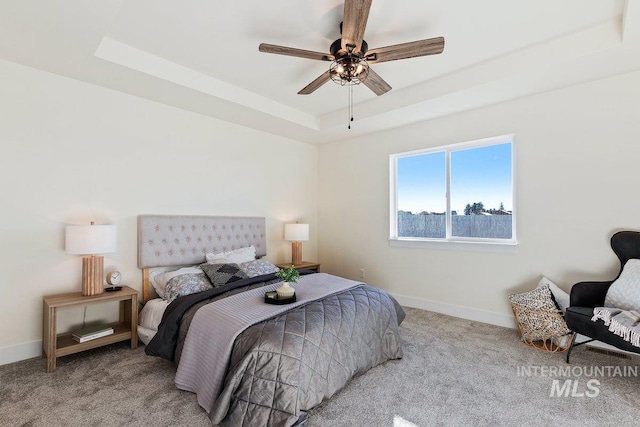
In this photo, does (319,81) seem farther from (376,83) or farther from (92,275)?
(92,275)

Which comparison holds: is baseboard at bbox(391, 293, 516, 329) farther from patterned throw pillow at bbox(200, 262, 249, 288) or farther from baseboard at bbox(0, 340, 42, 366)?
baseboard at bbox(0, 340, 42, 366)

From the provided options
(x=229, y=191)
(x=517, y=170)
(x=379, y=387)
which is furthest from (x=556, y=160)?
(x=229, y=191)

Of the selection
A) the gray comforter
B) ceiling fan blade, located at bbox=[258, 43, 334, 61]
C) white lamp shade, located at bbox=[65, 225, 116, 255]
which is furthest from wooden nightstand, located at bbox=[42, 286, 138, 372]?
ceiling fan blade, located at bbox=[258, 43, 334, 61]

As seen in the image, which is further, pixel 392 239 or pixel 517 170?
pixel 392 239

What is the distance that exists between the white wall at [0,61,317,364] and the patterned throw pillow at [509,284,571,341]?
3.53 m

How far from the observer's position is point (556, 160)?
3.11 metres

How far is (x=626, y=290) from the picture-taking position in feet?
8.13

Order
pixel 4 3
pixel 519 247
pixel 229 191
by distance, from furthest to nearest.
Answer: pixel 229 191 → pixel 519 247 → pixel 4 3

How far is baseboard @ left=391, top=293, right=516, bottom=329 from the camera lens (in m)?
3.41

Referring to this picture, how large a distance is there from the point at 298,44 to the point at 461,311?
347 centimetres

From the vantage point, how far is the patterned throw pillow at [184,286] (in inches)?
112

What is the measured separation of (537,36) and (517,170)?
1.36 m

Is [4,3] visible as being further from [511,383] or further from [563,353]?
[563,353]

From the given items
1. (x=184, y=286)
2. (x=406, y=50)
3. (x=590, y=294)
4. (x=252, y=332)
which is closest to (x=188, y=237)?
(x=184, y=286)
